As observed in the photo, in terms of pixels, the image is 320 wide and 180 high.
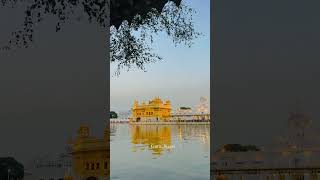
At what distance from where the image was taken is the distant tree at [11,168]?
5230mm

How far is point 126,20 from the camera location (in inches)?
224

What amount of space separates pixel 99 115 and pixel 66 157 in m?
0.49

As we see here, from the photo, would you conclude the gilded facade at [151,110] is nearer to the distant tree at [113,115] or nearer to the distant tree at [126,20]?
the distant tree at [113,115]

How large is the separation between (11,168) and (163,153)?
1543 mm

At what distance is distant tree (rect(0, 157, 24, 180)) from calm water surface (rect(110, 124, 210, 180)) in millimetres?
995

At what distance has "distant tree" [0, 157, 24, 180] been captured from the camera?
17.2 ft
